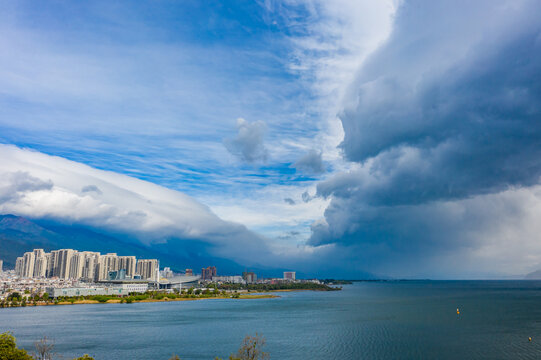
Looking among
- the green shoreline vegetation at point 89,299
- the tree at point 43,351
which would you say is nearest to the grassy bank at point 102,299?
the green shoreline vegetation at point 89,299

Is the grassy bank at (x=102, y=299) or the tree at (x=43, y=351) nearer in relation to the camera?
the tree at (x=43, y=351)

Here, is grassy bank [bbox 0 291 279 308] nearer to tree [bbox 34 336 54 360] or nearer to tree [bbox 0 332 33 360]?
tree [bbox 34 336 54 360]

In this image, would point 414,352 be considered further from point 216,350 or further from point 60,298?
point 60,298

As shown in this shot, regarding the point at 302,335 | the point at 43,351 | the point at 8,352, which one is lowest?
the point at 302,335

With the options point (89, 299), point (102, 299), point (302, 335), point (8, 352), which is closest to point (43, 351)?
point (8, 352)

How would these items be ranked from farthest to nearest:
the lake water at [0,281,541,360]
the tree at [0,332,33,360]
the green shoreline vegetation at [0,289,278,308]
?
the green shoreline vegetation at [0,289,278,308] < the lake water at [0,281,541,360] < the tree at [0,332,33,360]

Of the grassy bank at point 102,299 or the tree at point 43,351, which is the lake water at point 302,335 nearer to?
the tree at point 43,351

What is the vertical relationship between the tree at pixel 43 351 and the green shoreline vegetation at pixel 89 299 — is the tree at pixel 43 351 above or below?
above

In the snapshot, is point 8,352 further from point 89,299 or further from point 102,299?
point 89,299

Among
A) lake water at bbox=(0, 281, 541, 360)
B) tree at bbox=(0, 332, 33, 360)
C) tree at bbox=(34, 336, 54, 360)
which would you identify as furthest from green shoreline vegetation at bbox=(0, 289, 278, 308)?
tree at bbox=(0, 332, 33, 360)

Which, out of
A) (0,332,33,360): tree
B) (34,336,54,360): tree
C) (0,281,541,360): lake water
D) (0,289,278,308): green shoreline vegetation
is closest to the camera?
(0,332,33,360): tree

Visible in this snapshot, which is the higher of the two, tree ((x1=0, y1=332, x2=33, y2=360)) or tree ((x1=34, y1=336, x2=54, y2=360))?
tree ((x1=0, y1=332, x2=33, y2=360))
